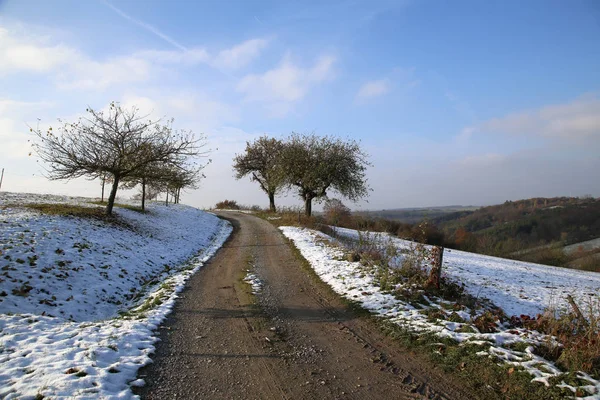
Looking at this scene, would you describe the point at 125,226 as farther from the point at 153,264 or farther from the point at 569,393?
the point at 569,393

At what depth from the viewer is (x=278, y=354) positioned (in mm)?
5551

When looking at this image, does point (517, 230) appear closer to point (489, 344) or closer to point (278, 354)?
point (489, 344)

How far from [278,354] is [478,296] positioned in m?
8.28

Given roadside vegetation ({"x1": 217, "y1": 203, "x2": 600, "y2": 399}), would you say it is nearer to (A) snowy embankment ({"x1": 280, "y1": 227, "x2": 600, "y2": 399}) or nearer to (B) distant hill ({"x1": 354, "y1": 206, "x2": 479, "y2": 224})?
(A) snowy embankment ({"x1": 280, "y1": 227, "x2": 600, "y2": 399})

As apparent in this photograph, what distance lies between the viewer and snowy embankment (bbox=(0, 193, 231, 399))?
436cm

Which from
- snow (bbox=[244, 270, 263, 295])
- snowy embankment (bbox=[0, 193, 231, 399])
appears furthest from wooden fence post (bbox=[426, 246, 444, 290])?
snowy embankment (bbox=[0, 193, 231, 399])

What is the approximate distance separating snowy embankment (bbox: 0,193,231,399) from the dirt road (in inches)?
21.8

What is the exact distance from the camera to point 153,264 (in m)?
12.9

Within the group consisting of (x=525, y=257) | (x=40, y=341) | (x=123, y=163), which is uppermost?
(x=123, y=163)

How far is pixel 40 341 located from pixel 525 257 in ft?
149

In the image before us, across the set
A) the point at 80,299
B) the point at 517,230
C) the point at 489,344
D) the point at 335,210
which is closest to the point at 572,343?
the point at 489,344

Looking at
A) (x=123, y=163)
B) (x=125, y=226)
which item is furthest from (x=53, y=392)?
(x=123, y=163)

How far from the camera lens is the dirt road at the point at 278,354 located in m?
4.45

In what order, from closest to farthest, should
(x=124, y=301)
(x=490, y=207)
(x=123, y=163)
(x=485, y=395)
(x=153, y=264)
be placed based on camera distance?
(x=485, y=395) < (x=124, y=301) < (x=153, y=264) < (x=123, y=163) < (x=490, y=207)
